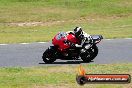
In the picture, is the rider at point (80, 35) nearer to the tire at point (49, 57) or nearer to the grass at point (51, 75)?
the tire at point (49, 57)

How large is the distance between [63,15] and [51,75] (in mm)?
27900

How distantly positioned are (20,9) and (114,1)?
10046 millimetres

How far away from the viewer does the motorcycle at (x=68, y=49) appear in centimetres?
1856

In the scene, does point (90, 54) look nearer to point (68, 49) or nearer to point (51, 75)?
point (68, 49)

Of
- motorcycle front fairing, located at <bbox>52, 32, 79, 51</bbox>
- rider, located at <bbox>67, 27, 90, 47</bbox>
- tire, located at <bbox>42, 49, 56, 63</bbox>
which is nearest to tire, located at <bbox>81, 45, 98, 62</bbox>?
rider, located at <bbox>67, 27, 90, 47</bbox>

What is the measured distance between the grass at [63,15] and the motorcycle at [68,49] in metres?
16.0

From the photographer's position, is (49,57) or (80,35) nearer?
(80,35)

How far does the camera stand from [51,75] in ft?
48.9

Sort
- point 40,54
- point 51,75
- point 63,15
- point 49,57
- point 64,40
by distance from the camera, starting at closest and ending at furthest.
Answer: point 51,75, point 64,40, point 49,57, point 40,54, point 63,15

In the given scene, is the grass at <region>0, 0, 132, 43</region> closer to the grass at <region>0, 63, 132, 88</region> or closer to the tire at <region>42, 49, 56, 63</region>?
the tire at <region>42, 49, 56, 63</region>

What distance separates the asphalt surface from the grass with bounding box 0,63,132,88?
1.61m

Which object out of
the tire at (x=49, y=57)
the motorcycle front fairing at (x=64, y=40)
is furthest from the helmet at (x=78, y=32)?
the tire at (x=49, y=57)

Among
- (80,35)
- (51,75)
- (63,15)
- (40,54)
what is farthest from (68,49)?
(63,15)

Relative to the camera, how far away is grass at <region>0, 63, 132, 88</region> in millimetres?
13211
